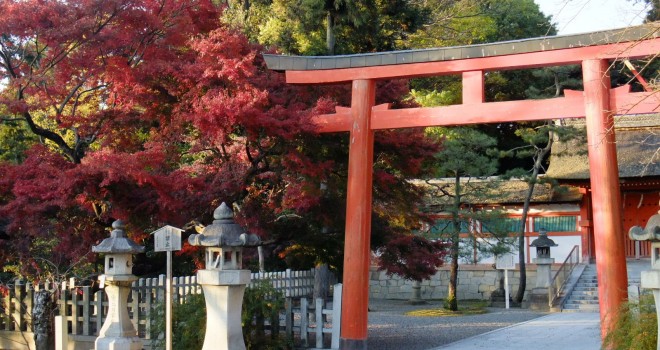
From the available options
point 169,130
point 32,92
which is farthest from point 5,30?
point 169,130

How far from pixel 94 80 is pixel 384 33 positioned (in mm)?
9336

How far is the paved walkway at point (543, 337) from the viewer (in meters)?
14.6

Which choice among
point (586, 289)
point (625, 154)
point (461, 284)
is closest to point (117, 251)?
point (586, 289)

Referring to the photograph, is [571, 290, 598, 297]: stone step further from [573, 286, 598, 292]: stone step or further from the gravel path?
the gravel path

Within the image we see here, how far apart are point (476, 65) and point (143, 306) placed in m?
6.91

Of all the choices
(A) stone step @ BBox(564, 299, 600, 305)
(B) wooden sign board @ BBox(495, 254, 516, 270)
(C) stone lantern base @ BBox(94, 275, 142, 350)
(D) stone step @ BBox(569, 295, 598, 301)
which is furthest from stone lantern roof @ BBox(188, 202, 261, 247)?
(D) stone step @ BBox(569, 295, 598, 301)

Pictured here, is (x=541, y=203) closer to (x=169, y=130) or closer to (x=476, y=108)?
(x=476, y=108)

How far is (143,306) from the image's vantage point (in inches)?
531

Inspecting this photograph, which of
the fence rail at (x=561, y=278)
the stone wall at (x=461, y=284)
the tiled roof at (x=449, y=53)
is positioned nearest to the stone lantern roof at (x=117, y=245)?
the tiled roof at (x=449, y=53)

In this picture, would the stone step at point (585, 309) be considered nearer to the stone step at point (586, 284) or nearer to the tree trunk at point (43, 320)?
the stone step at point (586, 284)

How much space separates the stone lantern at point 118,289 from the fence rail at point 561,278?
14.4 meters

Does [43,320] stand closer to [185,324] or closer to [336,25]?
[185,324]

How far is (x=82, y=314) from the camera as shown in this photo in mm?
14203

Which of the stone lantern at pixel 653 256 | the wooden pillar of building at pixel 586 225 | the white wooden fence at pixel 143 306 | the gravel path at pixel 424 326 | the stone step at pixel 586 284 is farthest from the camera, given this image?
the wooden pillar of building at pixel 586 225
